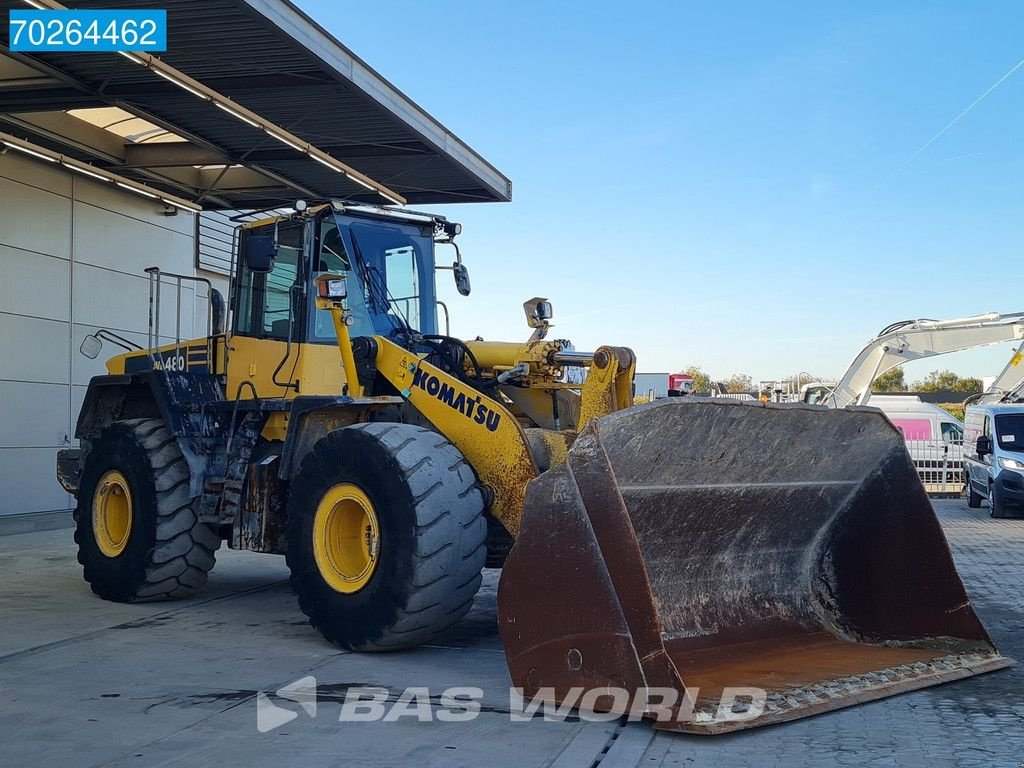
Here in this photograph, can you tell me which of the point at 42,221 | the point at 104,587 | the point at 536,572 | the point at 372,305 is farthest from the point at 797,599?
the point at 42,221

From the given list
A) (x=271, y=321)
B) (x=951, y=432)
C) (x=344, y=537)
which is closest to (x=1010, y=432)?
(x=951, y=432)

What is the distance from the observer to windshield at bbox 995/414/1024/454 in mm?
17562

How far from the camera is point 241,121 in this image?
42.8 feet

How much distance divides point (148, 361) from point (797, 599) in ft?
19.6

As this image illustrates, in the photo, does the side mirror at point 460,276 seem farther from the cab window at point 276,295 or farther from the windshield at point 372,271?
the cab window at point 276,295

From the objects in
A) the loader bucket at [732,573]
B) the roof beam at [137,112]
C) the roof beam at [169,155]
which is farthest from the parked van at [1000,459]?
the roof beam at [169,155]

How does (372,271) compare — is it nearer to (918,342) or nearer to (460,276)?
(460,276)

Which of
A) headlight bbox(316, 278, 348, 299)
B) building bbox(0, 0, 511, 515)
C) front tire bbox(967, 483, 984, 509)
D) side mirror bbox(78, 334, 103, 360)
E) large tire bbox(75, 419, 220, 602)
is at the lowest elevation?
front tire bbox(967, 483, 984, 509)

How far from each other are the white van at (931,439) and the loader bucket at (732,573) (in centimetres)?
1605

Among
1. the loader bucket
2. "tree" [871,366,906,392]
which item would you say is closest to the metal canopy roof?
the loader bucket

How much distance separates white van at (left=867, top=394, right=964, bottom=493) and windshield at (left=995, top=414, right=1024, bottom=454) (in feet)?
12.5

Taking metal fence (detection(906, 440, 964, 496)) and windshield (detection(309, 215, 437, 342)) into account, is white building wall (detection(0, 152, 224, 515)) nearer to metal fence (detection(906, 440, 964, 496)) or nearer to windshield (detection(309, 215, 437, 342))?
windshield (detection(309, 215, 437, 342))

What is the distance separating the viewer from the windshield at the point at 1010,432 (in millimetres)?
17562

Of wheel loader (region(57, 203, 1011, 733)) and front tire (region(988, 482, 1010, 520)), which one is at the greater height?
wheel loader (region(57, 203, 1011, 733))
